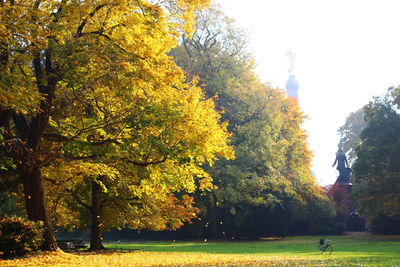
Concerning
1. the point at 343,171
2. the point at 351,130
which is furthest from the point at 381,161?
the point at 351,130

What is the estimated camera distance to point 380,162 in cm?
4197

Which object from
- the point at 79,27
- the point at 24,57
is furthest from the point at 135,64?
the point at 24,57

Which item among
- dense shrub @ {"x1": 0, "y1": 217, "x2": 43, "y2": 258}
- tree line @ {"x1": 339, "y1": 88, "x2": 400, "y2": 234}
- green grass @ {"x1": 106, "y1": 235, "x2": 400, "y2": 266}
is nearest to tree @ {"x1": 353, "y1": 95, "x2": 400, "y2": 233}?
tree line @ {"x1": 339, "y1": 88, "x2": 400, "y2": 234}

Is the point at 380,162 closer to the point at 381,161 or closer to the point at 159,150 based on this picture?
the point at 381,161

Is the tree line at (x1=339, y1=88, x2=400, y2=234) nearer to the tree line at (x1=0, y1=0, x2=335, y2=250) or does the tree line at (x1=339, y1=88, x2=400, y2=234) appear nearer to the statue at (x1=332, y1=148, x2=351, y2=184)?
the statue at (x1=332, y1=148, x2=351, y2=184)

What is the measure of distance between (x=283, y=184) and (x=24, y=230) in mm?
27442

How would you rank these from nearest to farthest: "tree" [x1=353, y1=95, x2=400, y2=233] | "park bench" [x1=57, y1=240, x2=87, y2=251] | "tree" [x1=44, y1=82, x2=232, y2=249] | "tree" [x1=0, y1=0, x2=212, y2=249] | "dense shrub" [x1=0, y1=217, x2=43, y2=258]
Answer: "tree" [x1=0, y1=0, x2=212, y2=249] < "dense shrub" [x1=0, y1=217, x2=43, y2=258] < "tree" [x1=44, y1=82, x2=232, y2=249] < "park bench" [x1=57, y1=240, x2=87, y2=251] < "tree" [x1=353, y1=95, x2=400, y2=233]

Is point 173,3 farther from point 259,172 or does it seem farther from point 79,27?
point 259,172

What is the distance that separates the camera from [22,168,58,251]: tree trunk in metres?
19.8

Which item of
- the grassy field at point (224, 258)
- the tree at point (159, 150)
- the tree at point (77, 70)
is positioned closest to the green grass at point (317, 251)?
the grassy field at point (224, 258)

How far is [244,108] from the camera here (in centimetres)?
4378

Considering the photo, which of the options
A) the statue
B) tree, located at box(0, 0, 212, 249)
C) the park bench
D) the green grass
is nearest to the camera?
tree, located at box(0, 0, 212, 249)

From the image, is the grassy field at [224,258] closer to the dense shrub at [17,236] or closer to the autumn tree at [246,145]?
the dense shrub at [17,236]

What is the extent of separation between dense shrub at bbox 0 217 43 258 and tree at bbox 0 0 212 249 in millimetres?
1438
